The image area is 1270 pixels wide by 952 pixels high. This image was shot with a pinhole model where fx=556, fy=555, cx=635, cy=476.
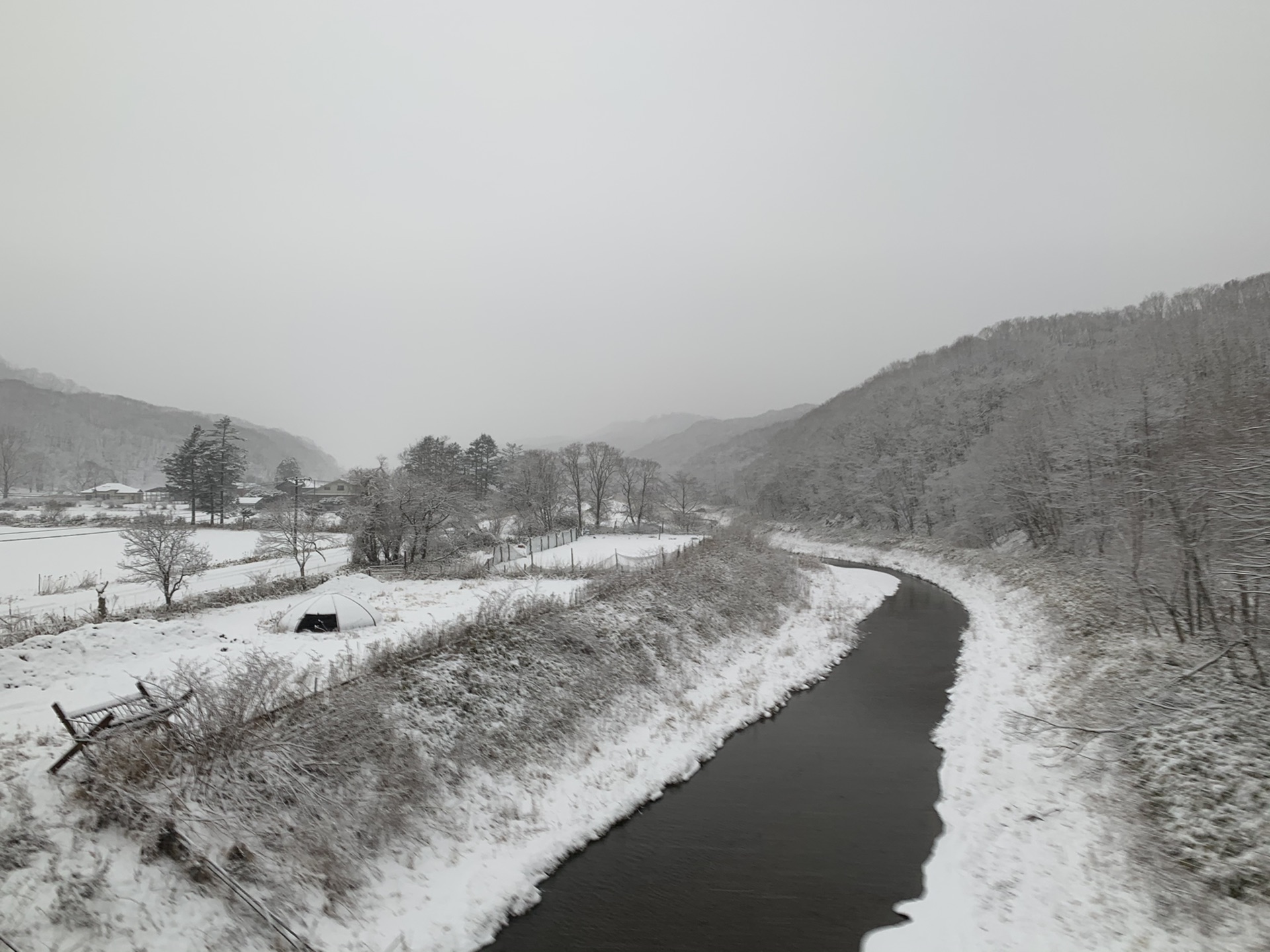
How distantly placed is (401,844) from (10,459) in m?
123

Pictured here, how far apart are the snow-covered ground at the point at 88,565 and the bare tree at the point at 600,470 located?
31825mm

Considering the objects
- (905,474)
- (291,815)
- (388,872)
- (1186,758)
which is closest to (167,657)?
(291,815)

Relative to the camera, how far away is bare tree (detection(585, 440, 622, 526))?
241 ft

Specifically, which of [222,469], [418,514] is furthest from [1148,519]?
[222,469]

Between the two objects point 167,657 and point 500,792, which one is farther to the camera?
point 167,657

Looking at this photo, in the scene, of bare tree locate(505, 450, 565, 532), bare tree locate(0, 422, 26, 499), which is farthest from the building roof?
bare tree locate(505, 450, 565, 532)

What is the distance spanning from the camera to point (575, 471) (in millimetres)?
71562

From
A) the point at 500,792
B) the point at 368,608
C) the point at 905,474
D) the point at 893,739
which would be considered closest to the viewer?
the point at 500,792

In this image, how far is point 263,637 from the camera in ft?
48.0

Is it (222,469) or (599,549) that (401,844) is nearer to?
(599,549)

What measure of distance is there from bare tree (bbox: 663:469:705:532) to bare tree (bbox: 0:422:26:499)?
9176 cm

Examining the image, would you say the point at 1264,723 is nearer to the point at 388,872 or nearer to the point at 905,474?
the point at 388,872

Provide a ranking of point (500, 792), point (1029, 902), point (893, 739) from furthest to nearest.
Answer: point (893, 739) < point (500, 792) < point (1029, 902)

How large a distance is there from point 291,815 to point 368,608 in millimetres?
9991
